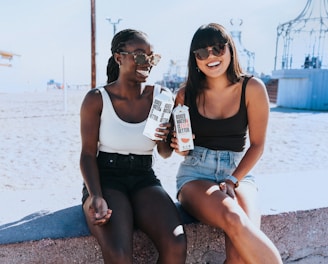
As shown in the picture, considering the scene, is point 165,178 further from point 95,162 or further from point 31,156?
point 95,162

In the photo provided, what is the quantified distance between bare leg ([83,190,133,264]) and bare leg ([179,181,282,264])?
363 millimetres

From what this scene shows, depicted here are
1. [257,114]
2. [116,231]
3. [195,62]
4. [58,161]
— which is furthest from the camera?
[58,161]

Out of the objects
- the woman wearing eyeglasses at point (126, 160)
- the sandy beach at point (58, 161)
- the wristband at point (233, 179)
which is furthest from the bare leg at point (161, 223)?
the sandy beach at point (58, 161)

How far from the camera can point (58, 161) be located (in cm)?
650

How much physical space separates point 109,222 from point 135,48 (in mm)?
980

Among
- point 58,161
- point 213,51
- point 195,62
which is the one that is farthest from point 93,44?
point 213,51

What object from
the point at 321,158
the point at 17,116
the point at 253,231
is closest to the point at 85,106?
the point at 253,231

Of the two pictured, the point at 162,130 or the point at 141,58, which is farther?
the point at 141,58

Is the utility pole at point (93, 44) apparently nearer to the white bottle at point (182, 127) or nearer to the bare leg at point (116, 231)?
the white bottle at point (182, 127)

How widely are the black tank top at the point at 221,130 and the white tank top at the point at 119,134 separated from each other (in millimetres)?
318

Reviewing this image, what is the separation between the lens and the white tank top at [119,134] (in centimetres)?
204

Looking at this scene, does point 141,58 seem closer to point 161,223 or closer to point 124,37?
point 124,37

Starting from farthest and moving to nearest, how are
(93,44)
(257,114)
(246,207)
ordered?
(93,44) < (257,114) < (246,207)

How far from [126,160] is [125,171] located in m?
0.06
